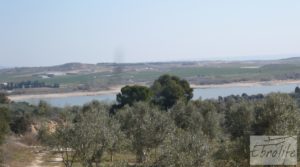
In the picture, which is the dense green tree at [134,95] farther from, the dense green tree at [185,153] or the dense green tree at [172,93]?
the dense green tree at [185,153]

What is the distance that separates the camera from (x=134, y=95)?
224 ft

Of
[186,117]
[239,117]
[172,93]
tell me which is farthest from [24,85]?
[239,117]

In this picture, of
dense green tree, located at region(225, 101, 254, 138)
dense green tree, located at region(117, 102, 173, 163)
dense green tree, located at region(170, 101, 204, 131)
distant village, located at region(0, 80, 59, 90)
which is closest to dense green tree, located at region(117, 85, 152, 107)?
dense green tree, located at region(170, 101, 204, 131)

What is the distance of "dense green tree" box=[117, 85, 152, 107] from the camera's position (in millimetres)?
67875

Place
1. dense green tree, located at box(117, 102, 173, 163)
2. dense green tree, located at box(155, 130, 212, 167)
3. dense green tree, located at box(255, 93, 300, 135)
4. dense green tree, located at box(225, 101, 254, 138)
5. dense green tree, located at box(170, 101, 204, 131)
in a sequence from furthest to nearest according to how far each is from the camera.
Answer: dense green tree, located at box(170, 101, 204, 131) → dense green tree, located at box(225, 101, 254, 138) → dense green tree, located at box(117, 102, 173, 163) → dense green tree, located at box(255, 93, 300, 135) → dense green tree, located at box(155, 130, 212, 167)

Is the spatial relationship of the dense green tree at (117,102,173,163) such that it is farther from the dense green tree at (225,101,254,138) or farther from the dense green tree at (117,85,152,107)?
the dense green tree at (117,85,152,107)

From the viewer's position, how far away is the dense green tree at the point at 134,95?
6788 centimetres

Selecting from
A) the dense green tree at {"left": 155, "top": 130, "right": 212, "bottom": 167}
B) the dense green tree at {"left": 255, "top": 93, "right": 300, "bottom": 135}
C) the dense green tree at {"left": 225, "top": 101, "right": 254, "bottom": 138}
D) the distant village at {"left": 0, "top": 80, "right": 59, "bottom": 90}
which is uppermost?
the dense green tree at {"left": 255, "top": 93, "right": 300, "bottom": 135}

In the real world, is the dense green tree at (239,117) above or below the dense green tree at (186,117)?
above

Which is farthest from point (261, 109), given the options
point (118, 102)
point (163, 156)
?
point (118, 102)

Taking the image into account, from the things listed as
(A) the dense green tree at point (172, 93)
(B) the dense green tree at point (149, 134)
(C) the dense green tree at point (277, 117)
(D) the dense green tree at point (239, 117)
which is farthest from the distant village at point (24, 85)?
(C) the dense green tree at point (277, 117)

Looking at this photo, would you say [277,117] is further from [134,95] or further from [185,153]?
[134,95]

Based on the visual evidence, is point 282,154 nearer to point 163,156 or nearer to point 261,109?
point 261,109

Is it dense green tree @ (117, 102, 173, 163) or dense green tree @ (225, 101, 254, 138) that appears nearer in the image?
dense green tree @ (117, 102, 173, 163)
